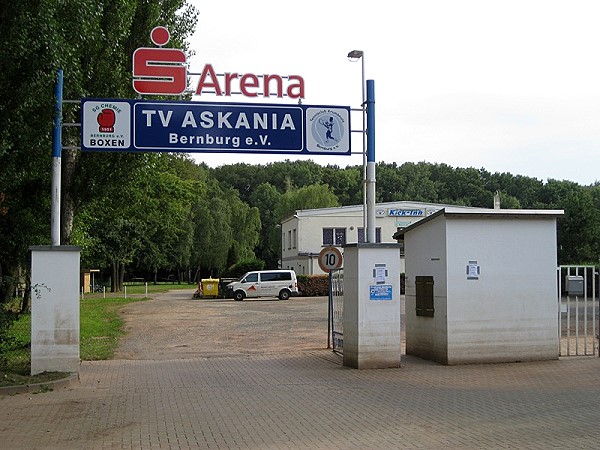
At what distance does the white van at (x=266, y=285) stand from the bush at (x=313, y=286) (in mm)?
2830

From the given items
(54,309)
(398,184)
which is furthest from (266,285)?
(398,184)

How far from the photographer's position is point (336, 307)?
17.2 meters

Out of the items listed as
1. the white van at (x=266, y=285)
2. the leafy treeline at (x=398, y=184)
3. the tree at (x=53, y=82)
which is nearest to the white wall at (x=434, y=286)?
the tree at (x=53, y=82)

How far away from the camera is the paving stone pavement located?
823 cm

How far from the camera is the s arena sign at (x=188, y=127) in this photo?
44.9ft

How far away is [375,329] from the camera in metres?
14.3

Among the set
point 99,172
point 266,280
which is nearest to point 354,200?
point 266,280

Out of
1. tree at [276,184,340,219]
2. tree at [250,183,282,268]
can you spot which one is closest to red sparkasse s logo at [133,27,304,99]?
tree at [276,184,340,219]

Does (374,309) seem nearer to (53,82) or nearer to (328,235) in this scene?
(53,82)

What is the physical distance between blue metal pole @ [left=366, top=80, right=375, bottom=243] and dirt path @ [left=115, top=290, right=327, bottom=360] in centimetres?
475

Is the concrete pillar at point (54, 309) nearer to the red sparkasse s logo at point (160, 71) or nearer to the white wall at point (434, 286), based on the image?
the red sparkasse s logo at point (160, 71)

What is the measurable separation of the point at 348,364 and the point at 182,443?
685 cm

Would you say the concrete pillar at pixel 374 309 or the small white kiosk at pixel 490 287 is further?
the small white kiosk at pixel 490 287

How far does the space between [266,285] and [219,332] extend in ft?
75.7
